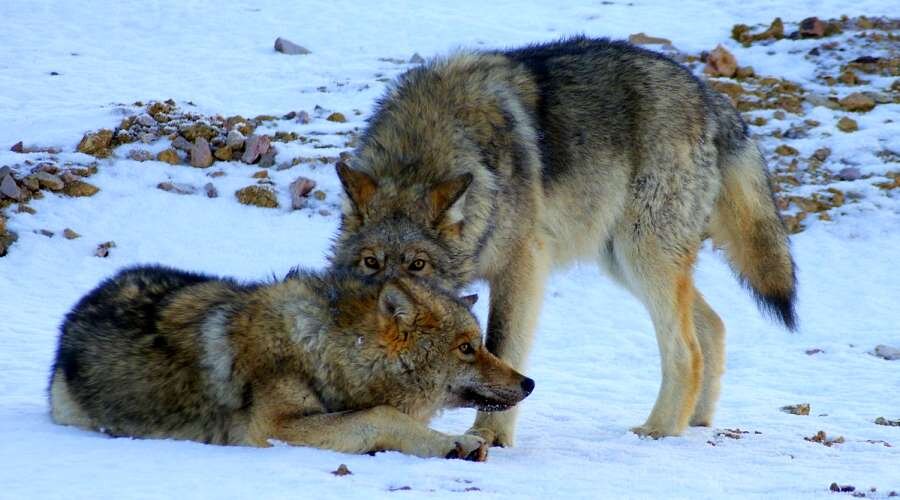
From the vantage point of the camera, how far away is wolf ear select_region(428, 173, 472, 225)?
22.1ft

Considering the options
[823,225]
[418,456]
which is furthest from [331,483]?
[823,225]

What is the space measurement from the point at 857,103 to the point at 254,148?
Result: 881 centimetres

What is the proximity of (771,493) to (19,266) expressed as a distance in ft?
30.6

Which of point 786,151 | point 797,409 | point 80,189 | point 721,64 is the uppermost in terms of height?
point 721,64

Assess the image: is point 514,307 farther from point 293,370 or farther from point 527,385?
point 293,370

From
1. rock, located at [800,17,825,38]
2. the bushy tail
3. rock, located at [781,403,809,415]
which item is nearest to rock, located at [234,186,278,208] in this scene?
the bushy tail

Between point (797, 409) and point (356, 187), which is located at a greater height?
point (356, 187)

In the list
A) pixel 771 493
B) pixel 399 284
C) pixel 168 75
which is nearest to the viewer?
pixel 771 493

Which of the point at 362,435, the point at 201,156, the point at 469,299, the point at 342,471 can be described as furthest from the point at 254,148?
the point at 342,471

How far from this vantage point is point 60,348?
6078mm

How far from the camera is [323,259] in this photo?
503 inches

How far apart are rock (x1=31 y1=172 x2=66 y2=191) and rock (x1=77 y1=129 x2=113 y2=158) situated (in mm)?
868

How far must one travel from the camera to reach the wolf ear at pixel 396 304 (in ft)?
18.5

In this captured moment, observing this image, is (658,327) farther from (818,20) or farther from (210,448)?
(818,20)
